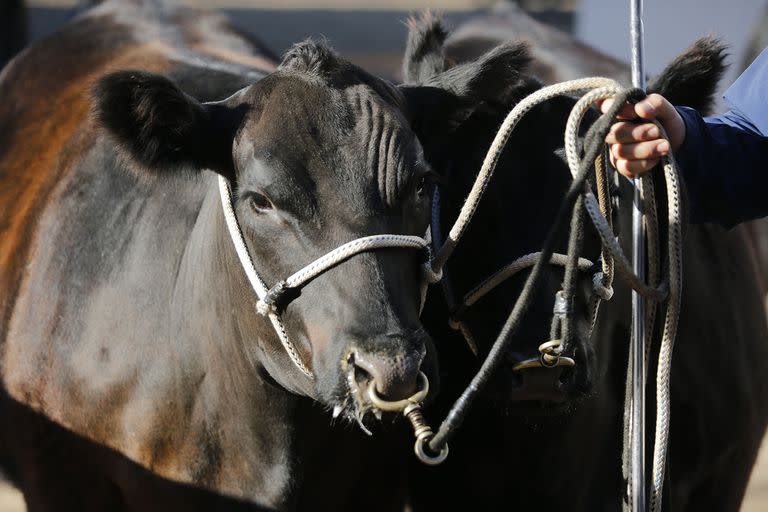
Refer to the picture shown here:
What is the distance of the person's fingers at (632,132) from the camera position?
94.0 inches

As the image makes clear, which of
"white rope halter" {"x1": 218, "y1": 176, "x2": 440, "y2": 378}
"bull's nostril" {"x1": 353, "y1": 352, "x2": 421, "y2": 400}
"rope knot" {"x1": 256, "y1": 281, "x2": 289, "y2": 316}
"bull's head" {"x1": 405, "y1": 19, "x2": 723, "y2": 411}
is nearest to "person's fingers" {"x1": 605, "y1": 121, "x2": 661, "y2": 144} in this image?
"bull's head" {"x1": 405, "y1": 19, "x2": 723, "y2": 411}

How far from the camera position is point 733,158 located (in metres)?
2.62

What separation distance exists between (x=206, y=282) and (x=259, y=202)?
478 millimetres

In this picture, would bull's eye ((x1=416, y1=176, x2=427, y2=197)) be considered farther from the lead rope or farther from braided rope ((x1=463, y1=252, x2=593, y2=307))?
braided rope ((x1=463, y1=252, x2=593, y2=307))

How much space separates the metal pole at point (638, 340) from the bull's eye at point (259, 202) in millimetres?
794

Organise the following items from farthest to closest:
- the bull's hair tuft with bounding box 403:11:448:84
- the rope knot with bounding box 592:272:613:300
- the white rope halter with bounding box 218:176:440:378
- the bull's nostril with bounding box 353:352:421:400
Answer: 1. the bull's hair tuft with bounding box 403:11:448:84
2. the rope knot with bounding box 592:272:613:300
3. the white rope halter with bounding box 218:176:440:378
4. the bull's nostril with bounding box 353:352:421:400

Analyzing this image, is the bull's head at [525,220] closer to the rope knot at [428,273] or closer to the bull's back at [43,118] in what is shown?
the rope knot at [428,273]

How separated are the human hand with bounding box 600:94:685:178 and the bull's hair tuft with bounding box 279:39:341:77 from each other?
61 centimetres

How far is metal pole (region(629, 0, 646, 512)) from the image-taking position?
246 centimetres

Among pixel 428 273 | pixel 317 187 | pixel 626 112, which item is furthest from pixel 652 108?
pixel 317 187

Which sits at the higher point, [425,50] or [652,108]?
[652,108]

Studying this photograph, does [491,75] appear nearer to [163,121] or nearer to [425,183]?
[425,183]

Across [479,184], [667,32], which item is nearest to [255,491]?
[479,184]

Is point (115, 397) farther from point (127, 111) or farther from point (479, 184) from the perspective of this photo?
point (479, 184)
